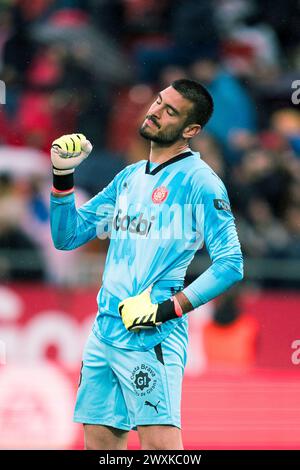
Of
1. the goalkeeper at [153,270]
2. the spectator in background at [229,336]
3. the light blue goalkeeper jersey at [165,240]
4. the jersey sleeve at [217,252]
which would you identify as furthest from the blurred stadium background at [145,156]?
the jersey sleeve at [217,252]

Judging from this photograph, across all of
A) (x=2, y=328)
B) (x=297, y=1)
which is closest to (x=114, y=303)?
(x=2, y=328)

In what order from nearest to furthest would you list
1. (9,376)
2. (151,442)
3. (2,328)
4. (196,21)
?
(151,442)
(9,376)
(2,328)
(196,21)

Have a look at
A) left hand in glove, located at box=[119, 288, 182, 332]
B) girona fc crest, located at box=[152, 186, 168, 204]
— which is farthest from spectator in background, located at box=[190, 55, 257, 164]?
left hand in glove, located at box=[119, 288, 182, 332]

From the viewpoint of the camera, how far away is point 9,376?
8102mm

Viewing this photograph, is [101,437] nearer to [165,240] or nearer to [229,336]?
[165,240]

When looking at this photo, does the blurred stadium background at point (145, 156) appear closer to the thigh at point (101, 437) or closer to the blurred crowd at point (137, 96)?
the blurred crowd at point (137, 96)

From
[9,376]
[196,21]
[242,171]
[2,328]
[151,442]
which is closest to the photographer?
[151,442]

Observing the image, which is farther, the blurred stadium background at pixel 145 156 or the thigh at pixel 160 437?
the blurred stadium background at pixel 145 156

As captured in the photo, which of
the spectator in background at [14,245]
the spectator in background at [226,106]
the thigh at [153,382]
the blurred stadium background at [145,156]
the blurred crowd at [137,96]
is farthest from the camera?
the spectator in background at [226,106]

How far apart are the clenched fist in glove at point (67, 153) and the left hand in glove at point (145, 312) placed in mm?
752

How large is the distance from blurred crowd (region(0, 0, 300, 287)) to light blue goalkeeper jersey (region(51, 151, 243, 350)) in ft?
14.1

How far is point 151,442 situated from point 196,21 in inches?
276

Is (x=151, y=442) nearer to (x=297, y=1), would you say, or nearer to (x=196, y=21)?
(x=196, y=21)

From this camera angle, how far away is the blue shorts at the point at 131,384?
558 centimetres
